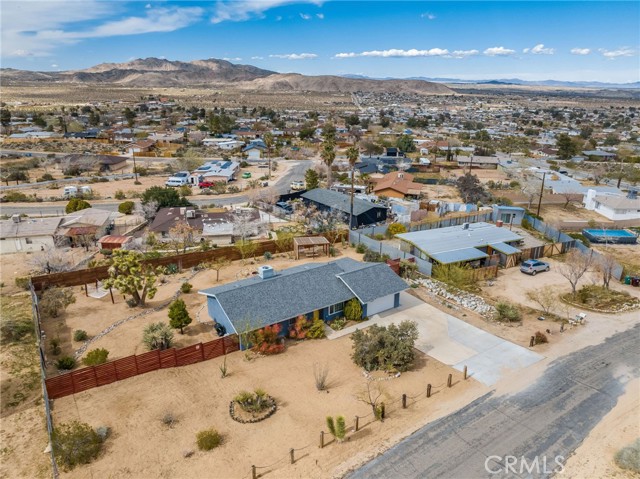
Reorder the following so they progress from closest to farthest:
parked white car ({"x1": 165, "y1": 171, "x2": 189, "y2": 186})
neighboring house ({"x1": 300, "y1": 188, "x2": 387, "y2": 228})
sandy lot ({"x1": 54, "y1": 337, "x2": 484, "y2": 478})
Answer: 1. sandy lot ({"x1": 54, "y1": 337, "x2": 484, "y2": 478})
2. neighboring house ({"x1": 300, "y1": 188, "x2": 387, "y2": 228})
3. parked white car ({"x1": 165, "y1": 171, "x2": 189, "y2": 186})

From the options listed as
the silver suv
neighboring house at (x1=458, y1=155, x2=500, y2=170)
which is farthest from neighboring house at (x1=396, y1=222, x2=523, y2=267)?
neighboring house at (x1=458, y1=155, x2=500, y2=170)

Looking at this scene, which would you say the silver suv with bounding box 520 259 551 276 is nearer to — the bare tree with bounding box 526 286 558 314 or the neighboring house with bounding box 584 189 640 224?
the bare tree with bounding box 526 286 558 314

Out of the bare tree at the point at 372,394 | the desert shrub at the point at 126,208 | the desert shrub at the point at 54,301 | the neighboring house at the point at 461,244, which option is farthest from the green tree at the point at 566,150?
the desert shrub at the point at 54,301

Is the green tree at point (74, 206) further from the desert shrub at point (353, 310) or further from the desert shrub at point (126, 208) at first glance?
the desert shrub at point (353, 310)

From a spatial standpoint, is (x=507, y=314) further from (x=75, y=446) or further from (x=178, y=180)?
(x=178, y=180)

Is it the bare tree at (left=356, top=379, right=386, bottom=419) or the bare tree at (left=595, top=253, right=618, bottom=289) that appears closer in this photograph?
the bare tree at (left=356, top=379, right=386, bottom=419)

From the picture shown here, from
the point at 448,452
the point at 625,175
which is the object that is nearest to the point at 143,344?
the point at 448,452

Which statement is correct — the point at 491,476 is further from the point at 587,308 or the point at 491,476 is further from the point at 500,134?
the point at 500,134
